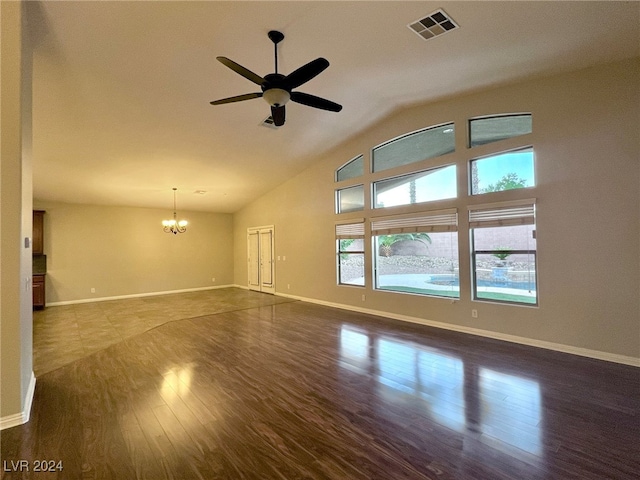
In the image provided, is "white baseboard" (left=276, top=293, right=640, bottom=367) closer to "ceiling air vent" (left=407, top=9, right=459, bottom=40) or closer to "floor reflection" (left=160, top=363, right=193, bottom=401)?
"floor reflection" (left=160, top=363, right=193, bottom=401)

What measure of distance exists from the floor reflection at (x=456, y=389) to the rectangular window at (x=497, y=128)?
131 inches

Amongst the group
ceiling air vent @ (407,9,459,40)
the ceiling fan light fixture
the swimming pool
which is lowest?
the swimming pool

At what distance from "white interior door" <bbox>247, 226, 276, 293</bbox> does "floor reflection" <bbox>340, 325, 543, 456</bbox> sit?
17.2 feet

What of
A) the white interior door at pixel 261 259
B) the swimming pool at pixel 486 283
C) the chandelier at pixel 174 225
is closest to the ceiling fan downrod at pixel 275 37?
the swimming pool at pixel 486 283

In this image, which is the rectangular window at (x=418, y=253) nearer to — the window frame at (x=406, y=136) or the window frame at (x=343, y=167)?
the window frame at (x=406, y=136)

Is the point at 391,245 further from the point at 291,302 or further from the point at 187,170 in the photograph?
the point at 187,170

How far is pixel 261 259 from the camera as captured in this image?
9.47m

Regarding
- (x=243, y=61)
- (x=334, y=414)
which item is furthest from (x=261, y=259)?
(x=334, y=414)

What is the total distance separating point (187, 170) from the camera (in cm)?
652

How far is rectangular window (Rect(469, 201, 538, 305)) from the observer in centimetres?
421

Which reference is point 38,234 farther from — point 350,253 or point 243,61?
point 350,253

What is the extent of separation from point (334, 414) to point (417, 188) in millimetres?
4258

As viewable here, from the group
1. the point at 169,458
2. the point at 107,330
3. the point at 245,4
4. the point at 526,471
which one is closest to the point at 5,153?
the point at 245,4

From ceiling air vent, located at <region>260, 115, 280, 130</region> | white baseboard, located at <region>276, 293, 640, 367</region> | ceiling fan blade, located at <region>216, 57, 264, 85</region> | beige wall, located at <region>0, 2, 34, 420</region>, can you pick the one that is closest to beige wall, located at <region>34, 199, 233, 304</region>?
ceiling air vent, located at <region>260, 115, 280, 130</region>
